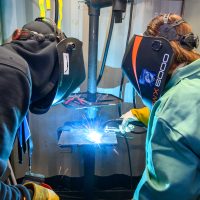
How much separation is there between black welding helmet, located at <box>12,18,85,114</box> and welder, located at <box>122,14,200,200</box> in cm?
27

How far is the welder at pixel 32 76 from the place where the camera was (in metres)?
0.69

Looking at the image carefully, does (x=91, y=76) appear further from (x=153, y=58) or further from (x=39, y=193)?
(x=39, y=193)

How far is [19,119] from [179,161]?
1.69 feet

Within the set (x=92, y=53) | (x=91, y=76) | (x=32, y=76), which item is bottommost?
(x=91, y=76)

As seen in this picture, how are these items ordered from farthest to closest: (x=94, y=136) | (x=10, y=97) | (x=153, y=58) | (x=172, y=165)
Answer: (x=94, y=136)
(x=153, y=58)
(x=172, y=165)
(x=10, y=97)

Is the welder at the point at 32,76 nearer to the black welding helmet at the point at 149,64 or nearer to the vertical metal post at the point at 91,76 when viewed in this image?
the black welding helmet at the point at 149,64

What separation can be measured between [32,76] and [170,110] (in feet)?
1.54

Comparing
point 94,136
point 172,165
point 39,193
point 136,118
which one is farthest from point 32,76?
point 136,118

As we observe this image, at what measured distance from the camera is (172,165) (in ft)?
2.70

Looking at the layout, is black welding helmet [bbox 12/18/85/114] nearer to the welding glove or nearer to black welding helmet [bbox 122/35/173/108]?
black welding helmet [bbox 122/35/173/108]

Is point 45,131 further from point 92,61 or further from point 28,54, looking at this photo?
point 28,54

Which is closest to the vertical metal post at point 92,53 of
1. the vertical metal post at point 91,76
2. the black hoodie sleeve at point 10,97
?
the vertical metal post at point 91,76

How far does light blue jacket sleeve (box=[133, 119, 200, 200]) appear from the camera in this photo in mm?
816

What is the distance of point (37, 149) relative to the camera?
2.22 m
